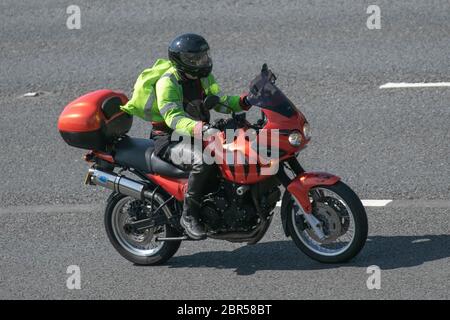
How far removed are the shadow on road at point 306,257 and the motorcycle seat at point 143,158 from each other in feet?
2.44

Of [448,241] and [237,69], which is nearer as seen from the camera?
[448,241]

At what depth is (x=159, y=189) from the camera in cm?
898

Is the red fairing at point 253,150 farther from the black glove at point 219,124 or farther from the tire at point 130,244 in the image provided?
the tire at point 130,244

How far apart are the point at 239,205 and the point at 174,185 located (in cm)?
59

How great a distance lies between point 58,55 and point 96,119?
510 cm

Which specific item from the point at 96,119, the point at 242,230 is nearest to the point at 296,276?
the point at 242,230

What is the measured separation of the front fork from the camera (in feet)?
27.5

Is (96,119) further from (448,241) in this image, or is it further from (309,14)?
(309,14)

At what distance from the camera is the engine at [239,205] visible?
28.2 ft
